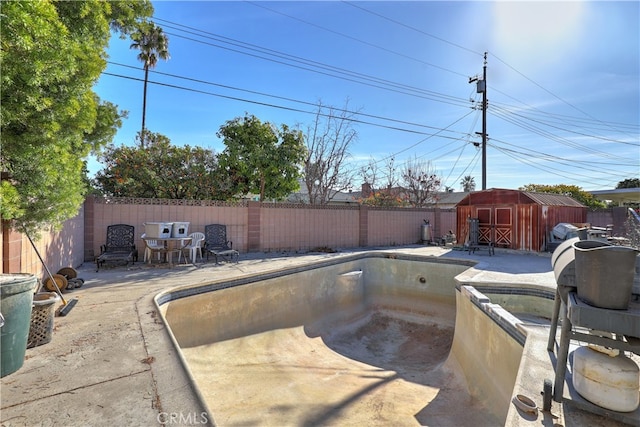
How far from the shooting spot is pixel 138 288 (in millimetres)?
5180

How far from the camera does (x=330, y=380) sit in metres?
4.70

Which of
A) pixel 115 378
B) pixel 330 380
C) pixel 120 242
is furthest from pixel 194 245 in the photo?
pixel 115 378

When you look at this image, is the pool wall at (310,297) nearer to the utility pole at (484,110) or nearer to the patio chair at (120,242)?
the patio chair at (120,242)

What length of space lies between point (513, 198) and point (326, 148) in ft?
29.2

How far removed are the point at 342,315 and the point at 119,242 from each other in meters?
6.37

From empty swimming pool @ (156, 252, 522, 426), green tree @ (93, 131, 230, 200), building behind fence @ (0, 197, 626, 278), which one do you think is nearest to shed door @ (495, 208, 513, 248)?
building behind fence @ (0, 197, 626, 278)

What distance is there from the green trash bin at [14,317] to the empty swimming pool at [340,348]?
5.63 ft

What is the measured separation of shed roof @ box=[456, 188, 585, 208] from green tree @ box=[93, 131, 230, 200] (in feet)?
34.6

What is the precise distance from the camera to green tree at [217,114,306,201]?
1088 centimetres

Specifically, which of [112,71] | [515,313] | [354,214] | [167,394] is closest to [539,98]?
[354,214]

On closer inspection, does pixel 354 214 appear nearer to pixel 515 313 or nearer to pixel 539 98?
pixel 515 313

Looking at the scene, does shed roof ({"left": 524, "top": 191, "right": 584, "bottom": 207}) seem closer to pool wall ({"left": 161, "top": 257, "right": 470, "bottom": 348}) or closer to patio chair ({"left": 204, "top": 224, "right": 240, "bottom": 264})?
pool wall ({"left": 161, "top": 257, "right": 470, "bottom": 348})

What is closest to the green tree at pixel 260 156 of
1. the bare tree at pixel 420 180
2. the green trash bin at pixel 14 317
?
the green trash bin at pixel 14 317

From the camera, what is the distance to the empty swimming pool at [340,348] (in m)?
3.76
